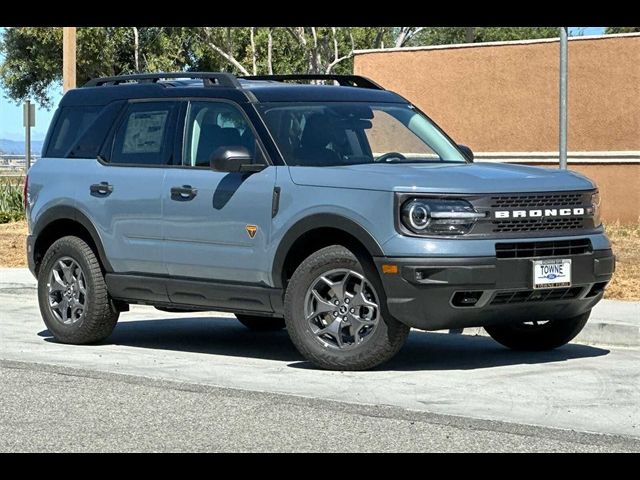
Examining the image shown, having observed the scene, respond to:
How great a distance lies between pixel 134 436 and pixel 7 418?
0.95 meters

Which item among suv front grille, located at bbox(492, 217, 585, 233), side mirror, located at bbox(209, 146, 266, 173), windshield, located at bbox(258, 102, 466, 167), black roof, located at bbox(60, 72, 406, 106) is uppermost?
black roof, located at bbox(60, 72, 406, 106)

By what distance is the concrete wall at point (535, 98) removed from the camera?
22953 millimetres

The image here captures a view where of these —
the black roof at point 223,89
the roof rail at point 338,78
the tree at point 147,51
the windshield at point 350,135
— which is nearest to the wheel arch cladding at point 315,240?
the windshield at point 350,135

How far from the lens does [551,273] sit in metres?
9.39

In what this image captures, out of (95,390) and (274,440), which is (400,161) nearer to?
(95,390)

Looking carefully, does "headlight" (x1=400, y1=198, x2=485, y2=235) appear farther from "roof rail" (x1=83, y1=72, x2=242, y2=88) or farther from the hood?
"roof rail" (x1=83, y1=72, x2=242, y2=88)

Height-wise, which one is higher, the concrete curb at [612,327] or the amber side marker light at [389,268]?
the amber side marker light at [389,268]

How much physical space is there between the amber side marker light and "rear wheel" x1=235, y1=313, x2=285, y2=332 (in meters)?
3.04

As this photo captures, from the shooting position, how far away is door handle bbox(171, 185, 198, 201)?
1032cm

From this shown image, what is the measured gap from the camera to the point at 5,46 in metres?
58.8

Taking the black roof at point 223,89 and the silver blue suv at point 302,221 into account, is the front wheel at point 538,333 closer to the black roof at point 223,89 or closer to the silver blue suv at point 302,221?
the silver blue suv at point 302,221

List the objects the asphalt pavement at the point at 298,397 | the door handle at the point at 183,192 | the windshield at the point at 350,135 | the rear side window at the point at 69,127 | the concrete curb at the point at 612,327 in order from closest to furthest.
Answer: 1. the asphalt pavement at the point at 298,397
2. the windshield at the point at 350,135
3. the door handle at the point at 183,192
4. the concrete curb at the point at 612,327
5. the rear side window at the point at 69,127

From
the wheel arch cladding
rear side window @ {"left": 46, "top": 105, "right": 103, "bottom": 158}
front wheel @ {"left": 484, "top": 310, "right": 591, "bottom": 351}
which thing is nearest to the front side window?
the wheel arch cladding
